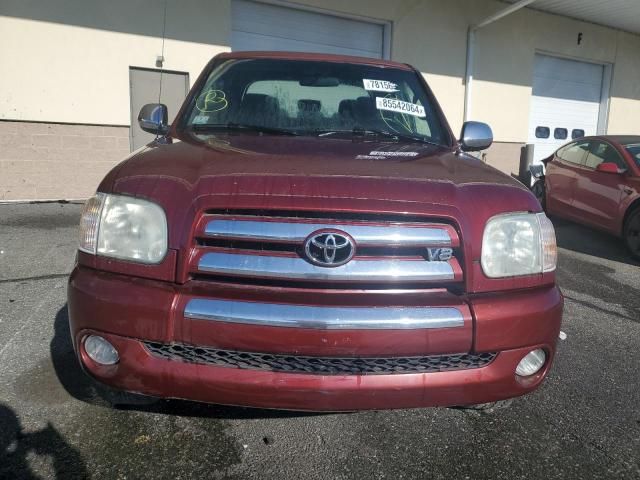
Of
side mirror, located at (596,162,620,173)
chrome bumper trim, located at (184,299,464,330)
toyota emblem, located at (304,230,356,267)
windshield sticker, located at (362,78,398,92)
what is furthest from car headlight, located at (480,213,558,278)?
side mirror, located at (596,162,620,173)

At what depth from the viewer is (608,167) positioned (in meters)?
6.51

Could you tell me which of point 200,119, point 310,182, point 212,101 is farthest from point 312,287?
point 212,101

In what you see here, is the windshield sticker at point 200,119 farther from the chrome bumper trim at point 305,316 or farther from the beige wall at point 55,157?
the beige wall at point 55,157

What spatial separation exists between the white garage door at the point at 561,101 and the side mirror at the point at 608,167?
22.5 ft

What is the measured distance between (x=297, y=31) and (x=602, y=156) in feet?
19.2

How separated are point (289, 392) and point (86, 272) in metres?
0.91

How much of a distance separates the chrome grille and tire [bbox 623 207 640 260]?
212 inches

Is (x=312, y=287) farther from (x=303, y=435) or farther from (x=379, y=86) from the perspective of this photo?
(x=379, y=86)

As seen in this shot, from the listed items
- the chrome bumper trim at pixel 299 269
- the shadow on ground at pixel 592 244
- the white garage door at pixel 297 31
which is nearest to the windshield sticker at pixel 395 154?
the chrome bumper trim at pixel 299 269

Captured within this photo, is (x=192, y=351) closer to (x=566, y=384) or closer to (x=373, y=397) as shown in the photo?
(x=373, y=397)

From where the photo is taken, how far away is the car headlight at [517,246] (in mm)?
1930

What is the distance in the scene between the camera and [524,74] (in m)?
12.4

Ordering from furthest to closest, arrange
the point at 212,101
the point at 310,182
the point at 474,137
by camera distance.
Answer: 1. the point at 474,137
2. the point at 212,101
3. the point at 310,182

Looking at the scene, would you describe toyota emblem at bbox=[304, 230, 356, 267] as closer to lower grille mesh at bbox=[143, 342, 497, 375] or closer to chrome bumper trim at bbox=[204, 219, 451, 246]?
chrome bumper trim at bbox=[204, 219, 451, 246]
